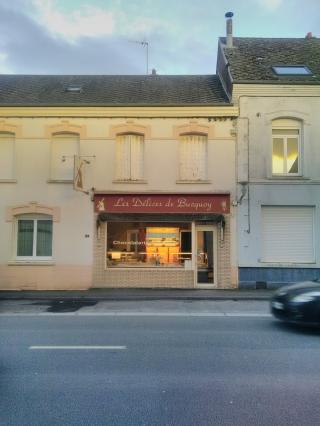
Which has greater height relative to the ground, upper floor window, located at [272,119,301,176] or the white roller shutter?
upper floor window, located at [272,119,301,176]

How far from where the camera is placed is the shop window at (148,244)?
15297mm

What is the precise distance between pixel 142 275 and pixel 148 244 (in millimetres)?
1185

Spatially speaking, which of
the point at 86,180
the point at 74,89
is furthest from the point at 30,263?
the point at 74,89

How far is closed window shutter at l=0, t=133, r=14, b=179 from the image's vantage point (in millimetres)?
15359

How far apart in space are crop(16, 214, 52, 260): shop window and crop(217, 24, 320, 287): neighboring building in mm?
7064

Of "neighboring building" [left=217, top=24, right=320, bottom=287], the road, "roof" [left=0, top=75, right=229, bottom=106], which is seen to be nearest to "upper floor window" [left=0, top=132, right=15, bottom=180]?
"roof" [left=0, top=75, right=229, bottom=106]

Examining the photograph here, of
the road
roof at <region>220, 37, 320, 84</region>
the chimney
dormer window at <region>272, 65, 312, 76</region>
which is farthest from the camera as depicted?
the chimney

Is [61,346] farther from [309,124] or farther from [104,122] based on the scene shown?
[309,124]

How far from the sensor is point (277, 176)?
1508cm

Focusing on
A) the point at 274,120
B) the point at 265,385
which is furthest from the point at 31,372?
the point at 274,120

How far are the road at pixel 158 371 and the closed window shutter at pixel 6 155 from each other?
7.32m

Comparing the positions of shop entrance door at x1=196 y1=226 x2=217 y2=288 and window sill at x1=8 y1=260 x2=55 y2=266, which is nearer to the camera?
window sill at x1=8 y1=260 x2=55 y2=266

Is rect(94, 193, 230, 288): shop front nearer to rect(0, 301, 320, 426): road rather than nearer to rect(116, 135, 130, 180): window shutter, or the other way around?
rect(116, 135, 130, 180): window shutter

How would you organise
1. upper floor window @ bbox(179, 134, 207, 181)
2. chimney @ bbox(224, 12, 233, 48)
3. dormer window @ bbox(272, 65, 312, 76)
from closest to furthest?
upper floor window @ bbox(179, 134, 207, 181) → dormer window @ bbox(272, 65, 312, 76) → chimney @ bbox(224, 12, 233, 48)
